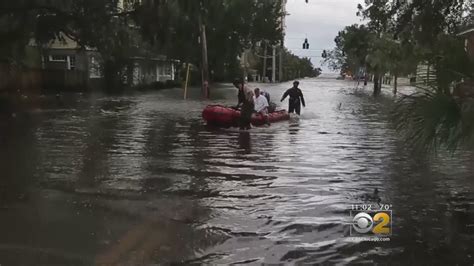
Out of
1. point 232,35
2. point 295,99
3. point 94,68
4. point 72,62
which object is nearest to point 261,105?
point 295,99

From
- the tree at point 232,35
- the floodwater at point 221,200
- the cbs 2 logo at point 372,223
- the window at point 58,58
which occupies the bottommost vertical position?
the floodwater at point 221,200

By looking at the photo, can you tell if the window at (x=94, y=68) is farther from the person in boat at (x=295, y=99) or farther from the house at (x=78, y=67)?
the person in boat at (x=295, y=99)

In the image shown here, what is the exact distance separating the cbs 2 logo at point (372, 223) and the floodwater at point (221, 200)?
0.16 m

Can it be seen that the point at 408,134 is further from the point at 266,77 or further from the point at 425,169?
the point at 266,77

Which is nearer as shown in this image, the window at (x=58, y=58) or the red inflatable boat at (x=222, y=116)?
the red inflatable boat at (x=222, y=116)

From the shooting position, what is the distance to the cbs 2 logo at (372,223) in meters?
6.62

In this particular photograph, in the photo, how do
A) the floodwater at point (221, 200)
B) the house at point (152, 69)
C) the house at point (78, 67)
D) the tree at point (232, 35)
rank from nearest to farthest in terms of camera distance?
the floodwater at point (221, 200), the house at point (78, 67), the house at point (152, 69), the tree at point (232, 35)

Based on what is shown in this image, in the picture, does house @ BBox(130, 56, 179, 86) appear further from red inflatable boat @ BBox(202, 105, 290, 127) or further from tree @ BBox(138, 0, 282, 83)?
red inflatable boat @ BBox(202, 105, 290, 127)

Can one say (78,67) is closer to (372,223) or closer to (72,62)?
(72,62)

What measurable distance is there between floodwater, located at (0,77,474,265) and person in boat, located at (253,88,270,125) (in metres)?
4.72

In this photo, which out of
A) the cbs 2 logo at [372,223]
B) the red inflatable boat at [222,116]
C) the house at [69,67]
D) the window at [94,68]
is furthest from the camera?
the window at [94,68]

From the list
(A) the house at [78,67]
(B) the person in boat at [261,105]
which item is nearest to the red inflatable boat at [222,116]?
(B) the person in boat at [261,105]

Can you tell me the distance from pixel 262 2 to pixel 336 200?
2430 inches

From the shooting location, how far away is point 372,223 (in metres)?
6.71
